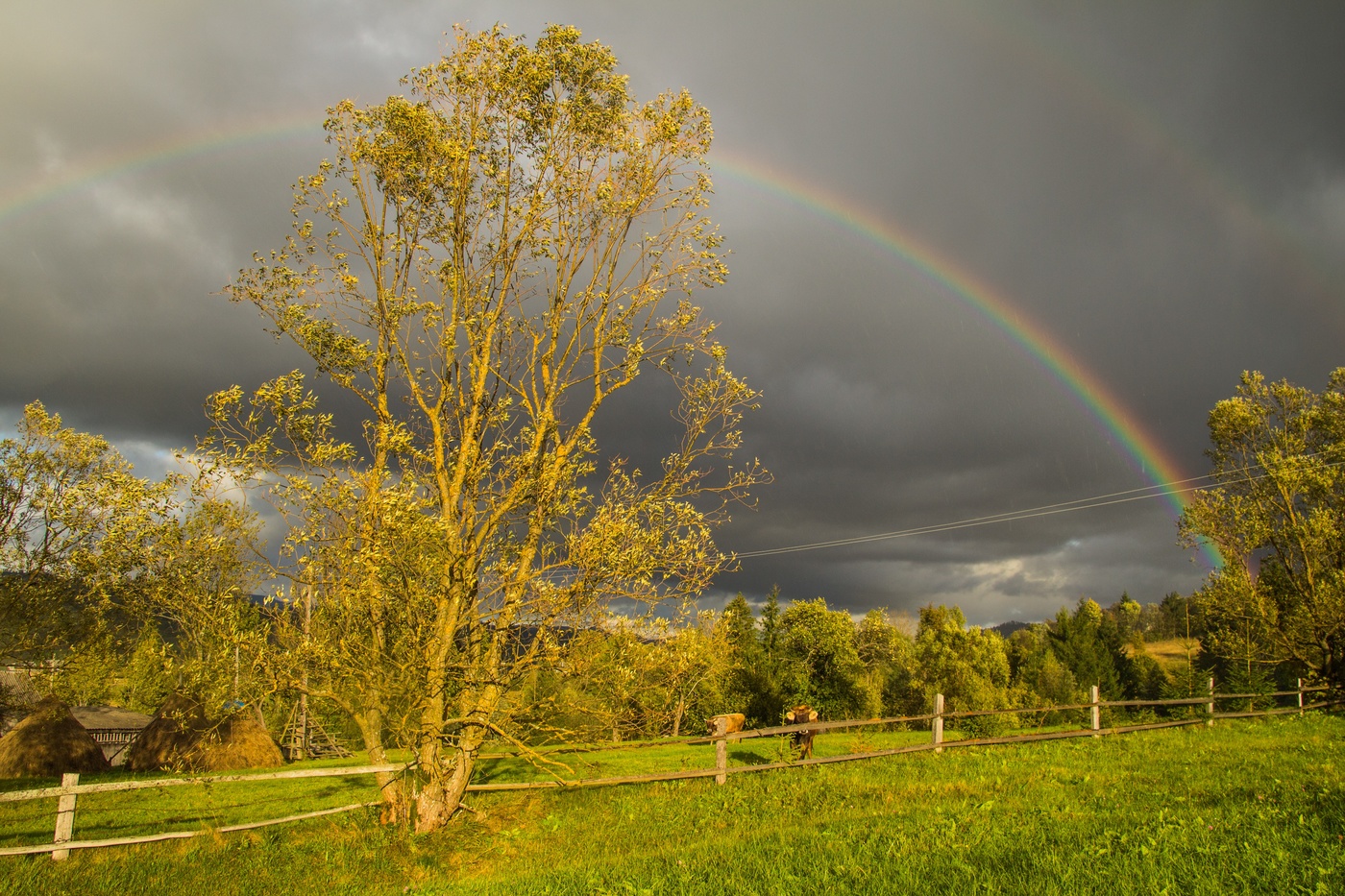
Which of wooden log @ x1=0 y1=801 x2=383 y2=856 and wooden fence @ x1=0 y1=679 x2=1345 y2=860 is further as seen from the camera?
wooden fence @ x1=0 y1=679 x2=1345 y2=860

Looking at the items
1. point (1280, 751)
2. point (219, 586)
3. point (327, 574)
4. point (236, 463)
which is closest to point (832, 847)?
point (327, 574)

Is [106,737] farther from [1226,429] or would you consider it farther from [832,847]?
[1226,429]

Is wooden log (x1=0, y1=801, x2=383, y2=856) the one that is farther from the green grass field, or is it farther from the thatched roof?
the thatched roof

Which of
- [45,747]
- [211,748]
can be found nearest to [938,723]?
[211,748]

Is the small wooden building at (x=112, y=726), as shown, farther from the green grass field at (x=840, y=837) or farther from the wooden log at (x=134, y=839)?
the wooden log at (x=134, y=839)

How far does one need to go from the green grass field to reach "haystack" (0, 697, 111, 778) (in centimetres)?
1386

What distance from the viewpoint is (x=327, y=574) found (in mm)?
10891

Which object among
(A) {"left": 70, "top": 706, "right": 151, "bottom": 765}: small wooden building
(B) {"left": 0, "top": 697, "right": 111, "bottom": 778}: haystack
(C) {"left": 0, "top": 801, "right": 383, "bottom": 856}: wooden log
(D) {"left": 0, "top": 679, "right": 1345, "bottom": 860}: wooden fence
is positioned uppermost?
(D) {"left": 0, "top": 679, "right": 1345, "bottom": 860}: wooden fence

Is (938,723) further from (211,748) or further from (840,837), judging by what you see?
(211,748)

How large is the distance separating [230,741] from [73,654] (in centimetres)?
564

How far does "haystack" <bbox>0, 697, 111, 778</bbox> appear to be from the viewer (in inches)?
1074

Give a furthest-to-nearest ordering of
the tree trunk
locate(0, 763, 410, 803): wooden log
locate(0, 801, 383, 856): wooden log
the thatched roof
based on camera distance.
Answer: the thatched roof < the tree trunk < locate(0, 801, 383, 856): wooden log < locate(0, 763, 410, 803): wooden log

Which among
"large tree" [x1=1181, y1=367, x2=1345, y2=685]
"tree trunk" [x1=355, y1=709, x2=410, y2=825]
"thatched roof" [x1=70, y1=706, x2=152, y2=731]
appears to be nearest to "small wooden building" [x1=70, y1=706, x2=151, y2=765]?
"thatched roof" [x1=70, y1=706, x2=152, y2=731]

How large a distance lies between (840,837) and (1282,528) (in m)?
33.1
